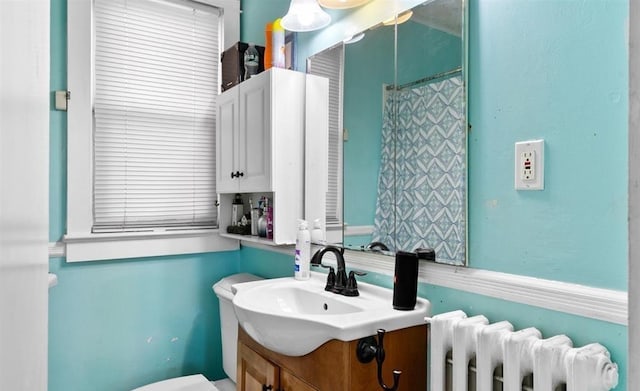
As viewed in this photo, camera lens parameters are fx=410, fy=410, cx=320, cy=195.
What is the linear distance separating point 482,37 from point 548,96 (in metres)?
0.27

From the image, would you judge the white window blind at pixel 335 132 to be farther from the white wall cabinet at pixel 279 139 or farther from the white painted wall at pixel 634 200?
the white painted wall at pixel 634 200

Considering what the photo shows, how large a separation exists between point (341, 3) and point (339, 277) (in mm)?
1046

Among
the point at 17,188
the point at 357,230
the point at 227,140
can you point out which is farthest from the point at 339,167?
the point at 17,188

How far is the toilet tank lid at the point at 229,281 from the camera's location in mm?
1991

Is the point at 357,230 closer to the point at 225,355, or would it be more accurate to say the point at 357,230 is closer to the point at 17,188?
the point at 225,355

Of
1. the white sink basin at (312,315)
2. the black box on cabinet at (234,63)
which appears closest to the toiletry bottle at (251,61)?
the black box on cabinet at (234,63)

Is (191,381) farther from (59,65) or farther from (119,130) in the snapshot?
(59,65)

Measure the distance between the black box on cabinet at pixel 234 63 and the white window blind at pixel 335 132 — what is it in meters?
0.48

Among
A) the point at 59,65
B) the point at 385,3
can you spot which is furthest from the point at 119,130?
the point at 385,3

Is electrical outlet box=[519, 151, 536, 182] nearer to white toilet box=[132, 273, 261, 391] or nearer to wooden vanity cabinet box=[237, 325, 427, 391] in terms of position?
wooden vanity cabinet box=[237, 325, 427, 391]

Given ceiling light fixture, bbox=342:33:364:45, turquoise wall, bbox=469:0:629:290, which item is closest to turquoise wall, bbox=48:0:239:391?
ceiling light fixture, bbox=342:33:364:45

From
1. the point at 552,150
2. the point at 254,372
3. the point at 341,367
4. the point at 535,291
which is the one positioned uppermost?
the point at 552,150

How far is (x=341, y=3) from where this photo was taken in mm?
1594

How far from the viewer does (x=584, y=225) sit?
2.99 ft
